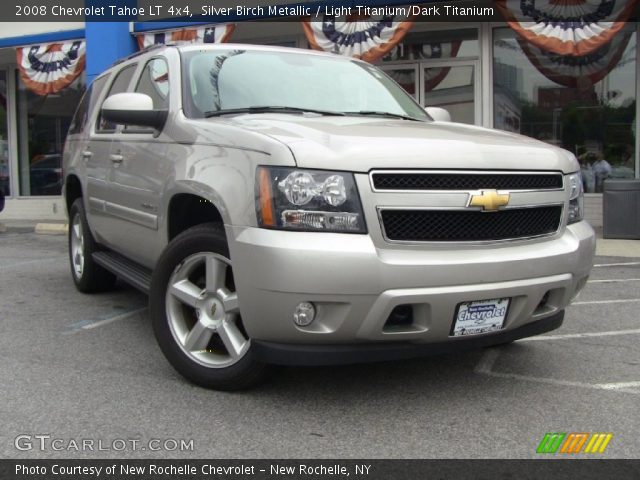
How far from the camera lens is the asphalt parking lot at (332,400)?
3.02 metres

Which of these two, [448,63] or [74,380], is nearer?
[74,380]

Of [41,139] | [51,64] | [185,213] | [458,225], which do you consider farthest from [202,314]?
[41,139]

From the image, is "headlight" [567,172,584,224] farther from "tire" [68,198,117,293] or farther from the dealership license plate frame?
"tire" [68,198,117,293]

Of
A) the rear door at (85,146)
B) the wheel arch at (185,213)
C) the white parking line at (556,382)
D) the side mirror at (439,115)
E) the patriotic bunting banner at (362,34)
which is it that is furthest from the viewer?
the patriotic bunting banner at (362,34)

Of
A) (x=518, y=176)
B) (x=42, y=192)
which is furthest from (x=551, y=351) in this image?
(x=42, y=192)

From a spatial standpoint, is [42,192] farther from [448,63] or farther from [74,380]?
[74,380]

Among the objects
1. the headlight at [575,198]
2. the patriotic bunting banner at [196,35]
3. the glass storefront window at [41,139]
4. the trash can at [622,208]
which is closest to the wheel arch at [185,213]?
the headlight at [575,198]

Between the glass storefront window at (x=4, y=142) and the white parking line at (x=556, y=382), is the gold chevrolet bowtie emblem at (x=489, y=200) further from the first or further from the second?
the glass storefront window at (x=4, y=142)

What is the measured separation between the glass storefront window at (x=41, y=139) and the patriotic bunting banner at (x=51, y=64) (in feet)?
5.84

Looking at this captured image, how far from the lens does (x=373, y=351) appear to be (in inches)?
123

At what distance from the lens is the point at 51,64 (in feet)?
44.0

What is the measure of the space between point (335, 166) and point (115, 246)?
8.65 feet

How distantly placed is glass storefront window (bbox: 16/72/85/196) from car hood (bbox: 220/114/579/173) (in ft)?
43.2

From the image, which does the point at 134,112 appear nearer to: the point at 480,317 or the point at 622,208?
the point at 480,317
